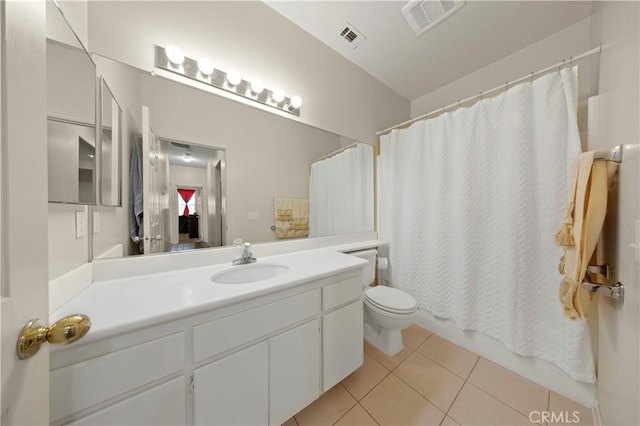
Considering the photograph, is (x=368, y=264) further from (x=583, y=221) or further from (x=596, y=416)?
(x=596, y=416)

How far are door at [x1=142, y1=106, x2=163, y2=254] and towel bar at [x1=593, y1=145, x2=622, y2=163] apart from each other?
Result: 6.76 ft

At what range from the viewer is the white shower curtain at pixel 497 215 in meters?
1.24

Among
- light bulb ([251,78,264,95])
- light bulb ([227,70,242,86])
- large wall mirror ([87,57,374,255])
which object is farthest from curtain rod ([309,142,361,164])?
light bulb ([227,70,242,86])

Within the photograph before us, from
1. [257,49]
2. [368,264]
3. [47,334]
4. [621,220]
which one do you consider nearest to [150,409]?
[47,334]

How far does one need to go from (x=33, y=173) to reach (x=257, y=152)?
1.11 meters

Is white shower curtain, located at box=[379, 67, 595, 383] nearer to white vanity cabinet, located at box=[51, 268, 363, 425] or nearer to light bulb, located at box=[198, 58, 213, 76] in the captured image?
white vanity cabinet, located at box=[51, 268, 363, 425]

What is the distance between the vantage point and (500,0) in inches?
55.2

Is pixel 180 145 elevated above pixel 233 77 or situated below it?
below

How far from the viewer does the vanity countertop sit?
2.16 ft

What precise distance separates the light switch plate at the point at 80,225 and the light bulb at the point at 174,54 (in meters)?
0.90

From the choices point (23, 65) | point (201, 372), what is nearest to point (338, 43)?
point (23, 65)

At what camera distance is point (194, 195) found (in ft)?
4.06

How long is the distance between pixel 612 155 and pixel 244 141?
1777mm

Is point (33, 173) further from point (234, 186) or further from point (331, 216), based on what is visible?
point (331, 216)
